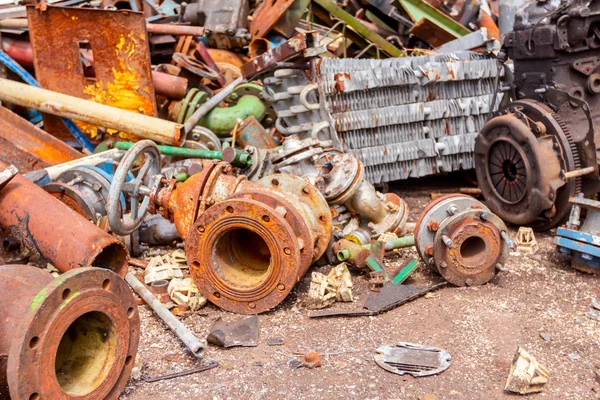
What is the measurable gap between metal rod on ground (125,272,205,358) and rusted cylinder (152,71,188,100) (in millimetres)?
2327

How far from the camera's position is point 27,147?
4.76 m

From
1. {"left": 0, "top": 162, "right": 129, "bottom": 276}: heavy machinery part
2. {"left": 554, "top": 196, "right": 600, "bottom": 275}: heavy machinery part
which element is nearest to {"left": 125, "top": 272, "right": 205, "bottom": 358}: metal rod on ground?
{"left": 0, "top": 162, "right": 129, "bottom": 276}: heavy machinery part

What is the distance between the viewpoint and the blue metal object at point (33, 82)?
5203mm

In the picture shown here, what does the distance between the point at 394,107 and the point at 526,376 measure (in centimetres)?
297

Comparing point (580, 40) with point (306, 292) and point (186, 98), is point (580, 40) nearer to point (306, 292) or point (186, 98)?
point (306, 292)

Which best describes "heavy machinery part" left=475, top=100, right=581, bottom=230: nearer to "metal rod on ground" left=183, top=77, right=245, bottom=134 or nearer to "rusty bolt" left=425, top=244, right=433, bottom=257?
"rusty bolt" left=425, top=244, right=433, bottom=257

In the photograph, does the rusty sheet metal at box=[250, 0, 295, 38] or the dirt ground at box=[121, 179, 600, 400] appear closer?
the dirt ground at box=[121, 179, 600, 400]

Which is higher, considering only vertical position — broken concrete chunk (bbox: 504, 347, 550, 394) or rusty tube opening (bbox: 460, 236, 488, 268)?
rusty tube opening (bbox: 460, 236, 488, 268)

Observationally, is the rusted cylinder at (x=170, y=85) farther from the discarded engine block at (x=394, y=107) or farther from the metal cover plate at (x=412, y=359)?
the metal cover plate at (x=412, y=359)

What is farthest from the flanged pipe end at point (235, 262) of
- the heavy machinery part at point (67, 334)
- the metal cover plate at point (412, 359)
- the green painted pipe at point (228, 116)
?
the green painted pipe at point (228, 116)

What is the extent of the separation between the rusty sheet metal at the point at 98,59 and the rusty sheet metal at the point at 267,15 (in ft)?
5.17

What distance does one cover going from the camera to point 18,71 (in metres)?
5.34

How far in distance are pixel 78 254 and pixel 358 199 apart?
6.07 feet

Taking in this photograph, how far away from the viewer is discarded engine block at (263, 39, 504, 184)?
4848 millimetres
